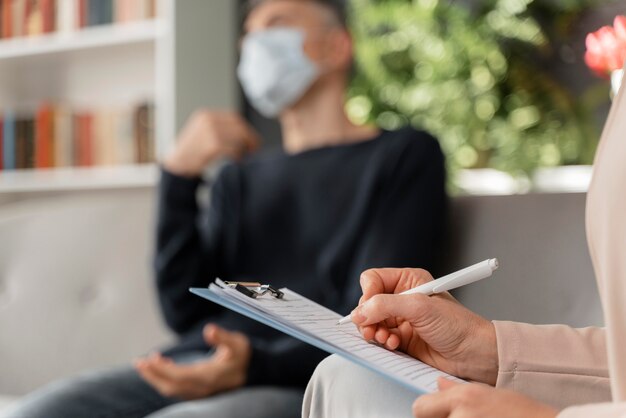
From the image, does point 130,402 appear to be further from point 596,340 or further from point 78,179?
point 78,179

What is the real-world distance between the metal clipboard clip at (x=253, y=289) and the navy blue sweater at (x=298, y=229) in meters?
0.54

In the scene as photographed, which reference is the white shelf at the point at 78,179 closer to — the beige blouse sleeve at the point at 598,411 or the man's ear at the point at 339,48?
the man's ear at the point at 339,48

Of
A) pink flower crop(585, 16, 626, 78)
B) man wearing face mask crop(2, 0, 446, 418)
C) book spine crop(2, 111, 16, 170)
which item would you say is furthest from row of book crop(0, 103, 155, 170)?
pink flower crop(585, 16, 626, 78)

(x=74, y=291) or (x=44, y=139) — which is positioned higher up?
(x=44, y=139)

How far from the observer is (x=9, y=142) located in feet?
9.09

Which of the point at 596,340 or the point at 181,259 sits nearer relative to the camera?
the point at 596,340

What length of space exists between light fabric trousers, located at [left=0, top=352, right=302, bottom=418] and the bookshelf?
1140mm

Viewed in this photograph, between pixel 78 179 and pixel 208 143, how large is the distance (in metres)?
0.96

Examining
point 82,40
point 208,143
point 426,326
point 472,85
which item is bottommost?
point 426,326

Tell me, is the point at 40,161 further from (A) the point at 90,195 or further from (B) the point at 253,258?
(B) the point at 253,258

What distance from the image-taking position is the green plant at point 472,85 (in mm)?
2621

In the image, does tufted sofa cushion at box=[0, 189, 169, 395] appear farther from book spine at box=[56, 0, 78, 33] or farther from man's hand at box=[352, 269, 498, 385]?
man's hand at box=[352, 269, 498, 385]

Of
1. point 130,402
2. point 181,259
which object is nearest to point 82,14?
point 181,259

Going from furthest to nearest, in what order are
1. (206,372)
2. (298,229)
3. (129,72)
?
(129,72) < (298,229) < (206,372)
